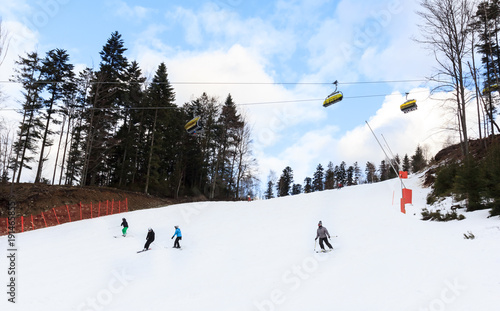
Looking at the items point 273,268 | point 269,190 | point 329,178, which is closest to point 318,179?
point 329,178

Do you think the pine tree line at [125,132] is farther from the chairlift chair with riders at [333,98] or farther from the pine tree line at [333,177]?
the pine tree line at [333,177]

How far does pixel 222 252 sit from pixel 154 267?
3.27 m

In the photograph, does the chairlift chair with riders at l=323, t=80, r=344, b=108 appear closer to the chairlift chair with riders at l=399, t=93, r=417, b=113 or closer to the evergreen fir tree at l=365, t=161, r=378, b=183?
the chairlift chair with riders at l=399, t=93, r=417, b=113

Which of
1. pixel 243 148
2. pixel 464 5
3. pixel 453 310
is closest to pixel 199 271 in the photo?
pixel 453 310

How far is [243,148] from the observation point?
4247 centimetres

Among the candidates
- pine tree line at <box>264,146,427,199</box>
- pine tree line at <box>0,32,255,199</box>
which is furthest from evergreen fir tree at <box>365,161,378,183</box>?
pine tree line at <box>0,32,255,199</box>

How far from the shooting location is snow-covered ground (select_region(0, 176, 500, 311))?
7.11m

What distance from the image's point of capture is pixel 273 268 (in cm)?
1041

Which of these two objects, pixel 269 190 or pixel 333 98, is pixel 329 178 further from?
pixel 333 98

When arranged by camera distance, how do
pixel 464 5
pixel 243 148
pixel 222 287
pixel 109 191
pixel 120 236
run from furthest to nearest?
pixel 243 148
pixel 109 191
pixel 464 5
pixel 120 236
pixel 222 287

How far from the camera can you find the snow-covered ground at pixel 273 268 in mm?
7109

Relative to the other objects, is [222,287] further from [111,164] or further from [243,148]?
[111,164]

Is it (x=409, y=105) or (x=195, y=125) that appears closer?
(x=409, y=105)

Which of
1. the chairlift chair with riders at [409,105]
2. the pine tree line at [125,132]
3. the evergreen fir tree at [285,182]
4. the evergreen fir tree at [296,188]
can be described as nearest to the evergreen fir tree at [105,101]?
the pine tree line at [125,132]
